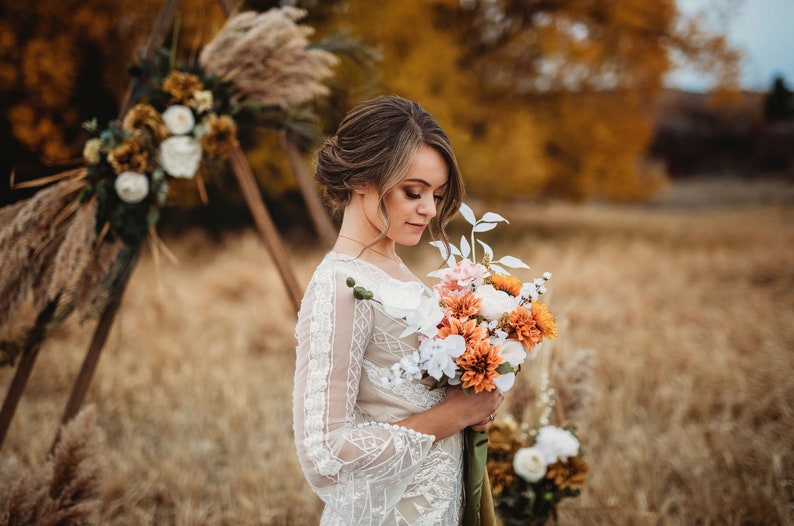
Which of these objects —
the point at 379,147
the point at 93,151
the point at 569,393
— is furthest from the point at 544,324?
the point at 93,151

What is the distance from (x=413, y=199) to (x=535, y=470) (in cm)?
141

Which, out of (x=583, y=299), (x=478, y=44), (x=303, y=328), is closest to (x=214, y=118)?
(x=303, y=328)

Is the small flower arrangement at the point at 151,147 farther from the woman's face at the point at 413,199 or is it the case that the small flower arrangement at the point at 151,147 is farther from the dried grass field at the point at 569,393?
Answer: the woman's face at the point at 413,199

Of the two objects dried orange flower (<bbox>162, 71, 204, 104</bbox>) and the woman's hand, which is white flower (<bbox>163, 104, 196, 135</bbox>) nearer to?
dried orange flower (<bbox>162, 71, 204, 104</bbox>)

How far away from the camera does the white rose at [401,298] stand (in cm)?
133

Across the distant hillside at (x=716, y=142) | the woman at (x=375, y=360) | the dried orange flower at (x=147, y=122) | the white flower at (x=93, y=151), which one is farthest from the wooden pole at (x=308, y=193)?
the distant hillside at (x=716, y=142)

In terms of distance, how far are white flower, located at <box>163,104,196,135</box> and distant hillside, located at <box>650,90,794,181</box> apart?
2711cm

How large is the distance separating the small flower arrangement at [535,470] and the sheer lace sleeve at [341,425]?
1063mm

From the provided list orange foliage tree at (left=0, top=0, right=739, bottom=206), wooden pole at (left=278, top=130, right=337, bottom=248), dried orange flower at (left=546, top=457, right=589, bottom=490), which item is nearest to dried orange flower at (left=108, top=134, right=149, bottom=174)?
wooden pole at (left=278, top=130, right=337, bottom=248)

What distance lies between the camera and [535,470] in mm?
2373

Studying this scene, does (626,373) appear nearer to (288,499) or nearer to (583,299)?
(583,299)

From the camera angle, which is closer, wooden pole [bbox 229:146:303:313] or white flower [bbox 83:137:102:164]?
white flower [bbox 83:137:102:164]

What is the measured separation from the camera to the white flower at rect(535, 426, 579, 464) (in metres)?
2.39

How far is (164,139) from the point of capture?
2.67 m
